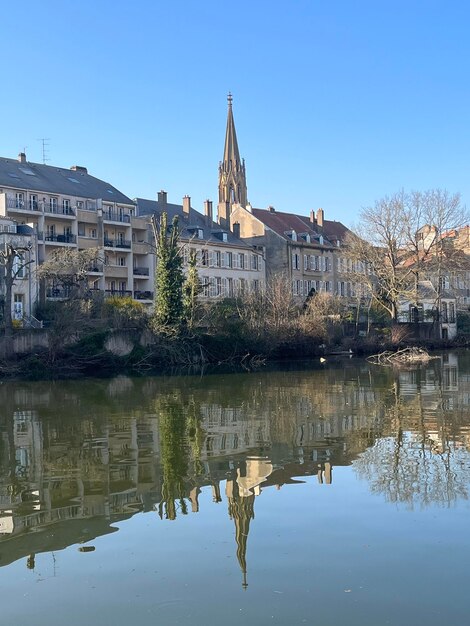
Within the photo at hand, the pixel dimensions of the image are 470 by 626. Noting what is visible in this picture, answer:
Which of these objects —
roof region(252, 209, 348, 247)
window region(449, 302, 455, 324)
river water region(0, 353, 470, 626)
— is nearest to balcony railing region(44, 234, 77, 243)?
roof region(252, 209, 348, 247)

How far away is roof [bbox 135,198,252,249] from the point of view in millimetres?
72750

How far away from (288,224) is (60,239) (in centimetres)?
3043

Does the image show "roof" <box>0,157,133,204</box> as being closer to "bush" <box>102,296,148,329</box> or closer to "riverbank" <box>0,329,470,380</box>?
"bush" <box>102,296,148,329</box>

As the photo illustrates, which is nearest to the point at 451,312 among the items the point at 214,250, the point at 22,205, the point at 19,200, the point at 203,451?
the point at 214,250

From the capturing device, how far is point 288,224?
84438 millimetres

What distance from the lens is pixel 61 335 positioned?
44.2 m

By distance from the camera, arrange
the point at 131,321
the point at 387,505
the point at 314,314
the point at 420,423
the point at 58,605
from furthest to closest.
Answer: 1. the point at 314,314
2. the point at 131,321
3. the point at 420,423
4. the point at 387,505
5. the point at 58,605

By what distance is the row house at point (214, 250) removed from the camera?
71.9 m

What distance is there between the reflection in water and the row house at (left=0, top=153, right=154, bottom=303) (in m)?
34.0

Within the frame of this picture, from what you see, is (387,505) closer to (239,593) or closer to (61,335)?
(239,593)

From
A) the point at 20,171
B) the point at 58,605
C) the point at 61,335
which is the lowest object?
the point at 58,605

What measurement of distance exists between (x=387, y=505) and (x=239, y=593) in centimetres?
382

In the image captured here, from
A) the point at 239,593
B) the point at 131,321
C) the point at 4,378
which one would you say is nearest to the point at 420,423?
the point at 239,593

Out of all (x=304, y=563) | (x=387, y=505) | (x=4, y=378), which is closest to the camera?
(x=304, y=563)
